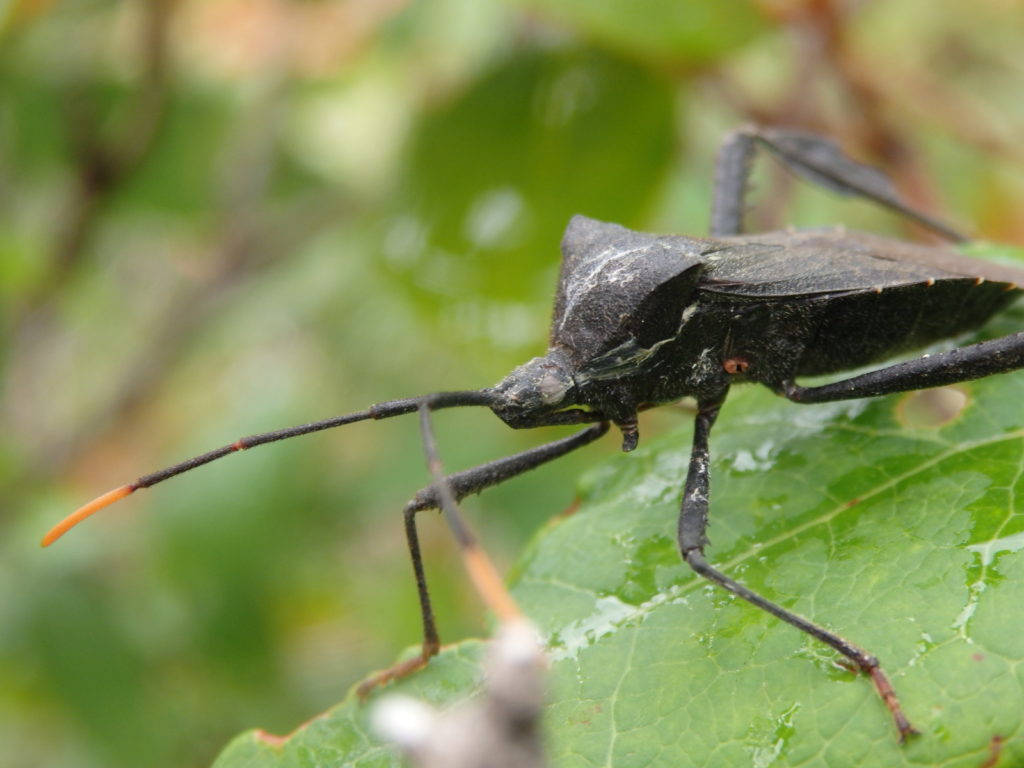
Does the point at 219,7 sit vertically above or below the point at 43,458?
above

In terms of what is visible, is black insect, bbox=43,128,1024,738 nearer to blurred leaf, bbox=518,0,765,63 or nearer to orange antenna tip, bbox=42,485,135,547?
orange antenna tip, bbox=42,485,135,547

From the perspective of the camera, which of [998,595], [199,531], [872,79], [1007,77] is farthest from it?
[1007,77]

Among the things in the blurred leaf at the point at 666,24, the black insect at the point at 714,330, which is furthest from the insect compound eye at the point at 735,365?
the blurred leaf at the point at 666,24

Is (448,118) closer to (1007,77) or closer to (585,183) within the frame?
(585,183)

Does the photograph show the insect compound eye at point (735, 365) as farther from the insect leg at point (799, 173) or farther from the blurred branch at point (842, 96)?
the blurred branch at point (842, 96)

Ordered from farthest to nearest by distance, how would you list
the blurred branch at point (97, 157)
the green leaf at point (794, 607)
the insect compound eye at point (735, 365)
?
the blurred branch at point (97, 157), the insect compound eye at point (735, 365), the green leaf at point (794, 607)

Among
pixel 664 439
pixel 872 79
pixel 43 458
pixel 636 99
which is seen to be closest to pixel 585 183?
pixel 636 99
